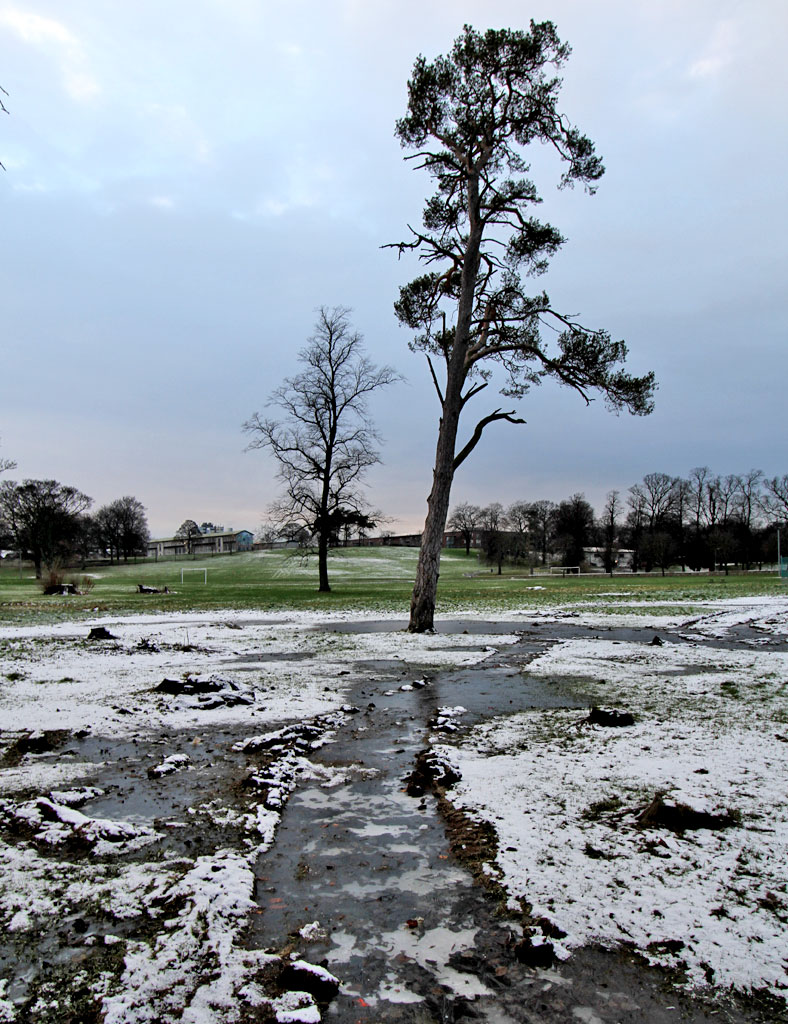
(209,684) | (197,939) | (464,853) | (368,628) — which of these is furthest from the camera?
(368,628)

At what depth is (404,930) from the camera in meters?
2.55

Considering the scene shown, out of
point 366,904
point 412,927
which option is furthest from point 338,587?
point 412,927

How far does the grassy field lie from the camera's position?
2381 centimetres

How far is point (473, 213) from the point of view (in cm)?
1467

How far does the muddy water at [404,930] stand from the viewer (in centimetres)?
208

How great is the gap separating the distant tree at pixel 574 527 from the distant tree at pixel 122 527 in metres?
66.4

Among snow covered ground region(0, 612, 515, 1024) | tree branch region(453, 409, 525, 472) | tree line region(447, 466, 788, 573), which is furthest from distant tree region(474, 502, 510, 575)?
snow covered ground region(0, 612, 515, 1024)

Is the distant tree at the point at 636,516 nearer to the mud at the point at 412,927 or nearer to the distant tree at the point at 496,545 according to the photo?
the distant tree at the point at 496,545

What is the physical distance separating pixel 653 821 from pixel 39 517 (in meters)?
72.8

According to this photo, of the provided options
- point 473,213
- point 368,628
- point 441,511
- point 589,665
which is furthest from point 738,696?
point 473,213

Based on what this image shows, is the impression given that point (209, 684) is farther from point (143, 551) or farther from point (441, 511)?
point (143, 551)

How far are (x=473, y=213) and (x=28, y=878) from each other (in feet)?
49.8

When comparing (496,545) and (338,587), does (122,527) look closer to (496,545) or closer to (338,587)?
(496,545)

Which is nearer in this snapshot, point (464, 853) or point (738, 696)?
point (464, 853)
